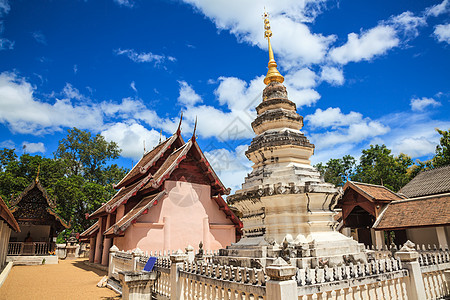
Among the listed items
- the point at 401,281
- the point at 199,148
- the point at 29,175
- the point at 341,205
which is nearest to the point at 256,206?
the point at 401,281

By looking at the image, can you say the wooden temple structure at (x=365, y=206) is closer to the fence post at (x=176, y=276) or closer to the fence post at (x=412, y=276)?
the fence post at (x=412, y=276)

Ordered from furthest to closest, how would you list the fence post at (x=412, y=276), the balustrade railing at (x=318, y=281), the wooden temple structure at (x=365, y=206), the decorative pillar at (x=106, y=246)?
the decorative pillar at (x=106, y=246) → the wooden temple structure at (x=365, y=206) → the fence post at (x=412, y=276) → the balustrade railing at (x=318, y=281)

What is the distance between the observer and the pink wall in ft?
43.6

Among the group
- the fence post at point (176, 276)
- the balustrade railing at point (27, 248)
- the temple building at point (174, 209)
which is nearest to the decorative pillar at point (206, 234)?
the temple building at point (174, 209)

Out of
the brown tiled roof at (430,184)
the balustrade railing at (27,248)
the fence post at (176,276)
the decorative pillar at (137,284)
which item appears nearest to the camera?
the fence post at (176,276)

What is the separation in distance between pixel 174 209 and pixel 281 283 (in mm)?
11577

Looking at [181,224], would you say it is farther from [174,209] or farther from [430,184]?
[430,184]

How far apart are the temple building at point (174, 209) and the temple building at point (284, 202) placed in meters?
7.52

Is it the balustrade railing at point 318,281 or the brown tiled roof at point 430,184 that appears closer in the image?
the balustrade railing at point 318,281

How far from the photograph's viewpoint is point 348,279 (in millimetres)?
4242

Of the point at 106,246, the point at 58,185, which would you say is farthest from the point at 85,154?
the point at 106,246

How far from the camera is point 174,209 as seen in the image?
14.5 m

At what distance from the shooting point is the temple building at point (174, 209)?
1330 centimetres

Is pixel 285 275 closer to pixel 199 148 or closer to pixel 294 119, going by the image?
pixel 294 119
